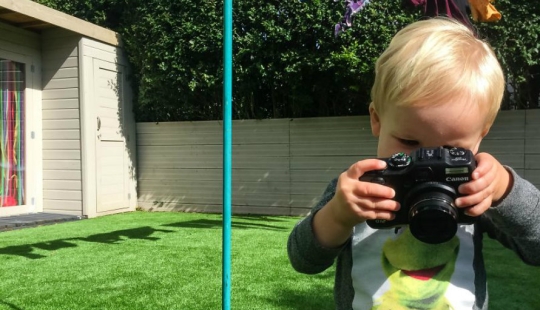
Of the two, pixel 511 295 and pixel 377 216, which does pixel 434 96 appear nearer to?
pixel 377 216

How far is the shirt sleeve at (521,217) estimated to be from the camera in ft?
3.27

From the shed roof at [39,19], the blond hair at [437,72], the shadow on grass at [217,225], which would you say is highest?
the shed roof at [39,19]

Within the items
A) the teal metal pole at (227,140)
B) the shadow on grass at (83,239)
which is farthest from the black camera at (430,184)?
the shadow on grass at (83,239)

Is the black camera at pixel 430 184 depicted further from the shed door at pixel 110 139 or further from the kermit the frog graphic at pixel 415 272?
the shed door at pixel 110 139

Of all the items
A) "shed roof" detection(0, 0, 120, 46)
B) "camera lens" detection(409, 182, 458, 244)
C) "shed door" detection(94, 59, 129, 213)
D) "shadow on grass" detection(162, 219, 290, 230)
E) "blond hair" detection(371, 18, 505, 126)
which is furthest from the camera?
"shed door" detection(94, 59, 129, 213)

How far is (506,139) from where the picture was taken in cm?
691

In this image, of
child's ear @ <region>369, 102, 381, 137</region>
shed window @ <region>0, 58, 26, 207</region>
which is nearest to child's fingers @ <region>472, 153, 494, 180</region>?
child's ear @ <region>369, 102, 381, 137</region>

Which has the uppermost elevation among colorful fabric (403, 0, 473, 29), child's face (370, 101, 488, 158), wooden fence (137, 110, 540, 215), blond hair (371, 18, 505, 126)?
colorful fabric (403, 0, 473, 29)

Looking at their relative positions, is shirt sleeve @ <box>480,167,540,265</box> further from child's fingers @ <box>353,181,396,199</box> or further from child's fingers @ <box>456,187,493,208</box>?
child's fingers @ <box>353,181,396,199</box>

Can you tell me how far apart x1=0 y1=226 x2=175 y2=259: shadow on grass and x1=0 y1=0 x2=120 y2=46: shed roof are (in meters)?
2.96

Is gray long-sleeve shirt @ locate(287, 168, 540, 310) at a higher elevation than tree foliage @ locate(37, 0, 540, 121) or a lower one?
lower

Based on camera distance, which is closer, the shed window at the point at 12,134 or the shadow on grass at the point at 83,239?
the shadow on grass at the point at 83,239

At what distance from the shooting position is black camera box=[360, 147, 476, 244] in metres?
0.87

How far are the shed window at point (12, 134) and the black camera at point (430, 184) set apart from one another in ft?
24.4
